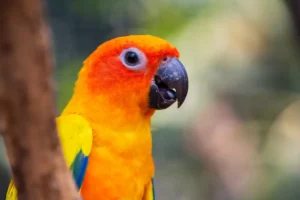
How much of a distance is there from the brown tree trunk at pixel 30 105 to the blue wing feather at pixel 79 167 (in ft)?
2.41

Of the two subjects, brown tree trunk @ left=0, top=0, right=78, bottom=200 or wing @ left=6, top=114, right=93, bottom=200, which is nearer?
brown tree trunk @ left=0, top=0, right=78, bottom=200

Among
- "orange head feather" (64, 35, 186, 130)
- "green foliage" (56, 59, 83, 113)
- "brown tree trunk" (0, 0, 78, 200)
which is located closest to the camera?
"brown tree trunk" (0, 0, 78, 200)

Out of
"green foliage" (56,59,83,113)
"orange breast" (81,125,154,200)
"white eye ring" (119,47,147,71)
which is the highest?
"white eye ring" (119,47,147,71)

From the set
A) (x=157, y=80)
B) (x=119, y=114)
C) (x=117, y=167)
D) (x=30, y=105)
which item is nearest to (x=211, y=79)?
(x=157, y=80)

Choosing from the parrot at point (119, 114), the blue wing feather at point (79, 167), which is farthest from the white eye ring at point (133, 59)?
the blue wing feather at point (79, 167)

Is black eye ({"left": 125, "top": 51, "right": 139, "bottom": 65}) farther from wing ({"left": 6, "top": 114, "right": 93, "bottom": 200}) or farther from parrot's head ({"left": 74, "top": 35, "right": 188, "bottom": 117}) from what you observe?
wing ({"left": 6, "top": 114, "right": 93, "bottom": 200})

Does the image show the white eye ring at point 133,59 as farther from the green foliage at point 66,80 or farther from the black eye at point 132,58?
the green foliage at point 66,80

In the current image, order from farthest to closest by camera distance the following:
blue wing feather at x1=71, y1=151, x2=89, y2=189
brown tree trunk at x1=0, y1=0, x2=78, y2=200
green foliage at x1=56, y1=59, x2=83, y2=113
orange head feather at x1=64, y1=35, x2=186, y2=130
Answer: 1. green foliage at x1=56, y1=59, x2=83, y2=113
2. orange head feather at x1=64, y1=35, x2=186, y2=130
3. blue wing feather at x1=71, y1=151, x2=89, y2=189
4. brown tree trunk at x1=0, y1=0, x2=78, y2=200

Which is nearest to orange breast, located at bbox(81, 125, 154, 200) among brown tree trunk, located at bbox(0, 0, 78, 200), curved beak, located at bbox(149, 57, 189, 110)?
curved beak, located at bbox(149, 57, 189, 110)

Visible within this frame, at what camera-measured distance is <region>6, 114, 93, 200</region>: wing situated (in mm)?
1825

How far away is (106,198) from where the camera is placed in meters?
1.85

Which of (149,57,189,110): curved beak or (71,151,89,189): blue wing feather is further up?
(149,57,189,110): curved beak

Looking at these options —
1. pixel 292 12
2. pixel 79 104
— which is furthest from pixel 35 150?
pixel 292 12

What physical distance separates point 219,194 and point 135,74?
2555 mm
